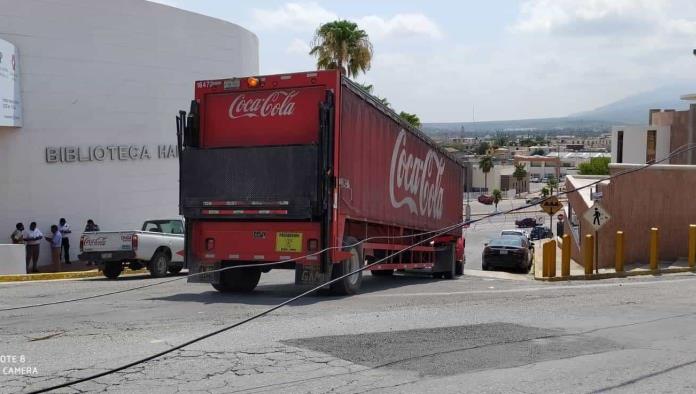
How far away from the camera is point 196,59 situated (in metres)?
30.5

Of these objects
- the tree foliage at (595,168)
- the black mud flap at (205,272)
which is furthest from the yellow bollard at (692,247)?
the tree foliage at (595,168)

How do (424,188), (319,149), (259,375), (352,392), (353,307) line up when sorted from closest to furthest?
(352,392) < (259,375) < (353,307) < (319,149) < (424,188)

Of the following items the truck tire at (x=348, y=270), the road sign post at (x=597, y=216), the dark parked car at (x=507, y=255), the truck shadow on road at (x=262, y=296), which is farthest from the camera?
the dark parked car at (x=507, y=255)

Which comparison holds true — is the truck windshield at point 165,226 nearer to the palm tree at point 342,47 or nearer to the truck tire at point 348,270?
the truck tire at point 348,270

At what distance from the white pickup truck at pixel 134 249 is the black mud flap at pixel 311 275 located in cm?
767

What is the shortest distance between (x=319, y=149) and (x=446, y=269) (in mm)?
10840

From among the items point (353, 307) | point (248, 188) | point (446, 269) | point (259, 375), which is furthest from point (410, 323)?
point (446, 269)

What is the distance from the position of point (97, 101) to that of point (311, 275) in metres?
16.6

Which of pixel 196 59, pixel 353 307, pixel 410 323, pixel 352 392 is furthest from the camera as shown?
pixel 196 59

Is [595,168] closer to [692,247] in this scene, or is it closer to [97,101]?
[692,247]

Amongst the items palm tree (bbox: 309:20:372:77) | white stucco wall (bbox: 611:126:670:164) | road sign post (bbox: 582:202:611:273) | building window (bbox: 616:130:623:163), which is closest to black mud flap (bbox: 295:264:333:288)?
road sign post (bbox: 582:202:611:273)

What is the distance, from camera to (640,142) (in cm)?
6025

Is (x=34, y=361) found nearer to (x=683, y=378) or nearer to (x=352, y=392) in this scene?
(x=352, y=392)

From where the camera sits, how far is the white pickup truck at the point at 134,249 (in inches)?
755
